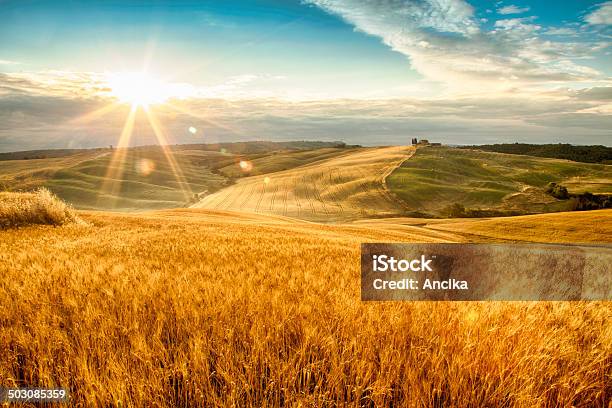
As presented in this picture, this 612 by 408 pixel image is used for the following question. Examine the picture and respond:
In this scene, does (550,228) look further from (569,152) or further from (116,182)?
(569,152)

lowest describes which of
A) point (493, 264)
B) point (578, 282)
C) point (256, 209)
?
point (256, 209)

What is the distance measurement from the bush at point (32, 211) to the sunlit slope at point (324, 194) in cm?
6004

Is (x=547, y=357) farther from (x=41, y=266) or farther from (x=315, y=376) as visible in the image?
(x=41, y=266)

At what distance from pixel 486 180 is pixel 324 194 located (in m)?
48.5

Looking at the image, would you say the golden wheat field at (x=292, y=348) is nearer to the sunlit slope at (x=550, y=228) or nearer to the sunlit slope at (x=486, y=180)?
the sunlit slope at (x=550, y=228)

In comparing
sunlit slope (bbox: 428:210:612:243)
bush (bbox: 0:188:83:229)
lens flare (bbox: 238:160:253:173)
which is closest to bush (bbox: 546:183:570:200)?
sunlit slope (bbox: 428:210:612:243)

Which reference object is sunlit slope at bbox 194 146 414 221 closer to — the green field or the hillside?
the green field

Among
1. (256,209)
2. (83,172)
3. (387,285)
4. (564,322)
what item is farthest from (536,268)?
(83,172)

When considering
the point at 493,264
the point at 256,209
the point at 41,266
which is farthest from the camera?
the point at 256,209

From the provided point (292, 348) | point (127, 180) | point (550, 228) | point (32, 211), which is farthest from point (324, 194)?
point (292, 348)

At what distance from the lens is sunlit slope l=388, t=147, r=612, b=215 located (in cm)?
8950

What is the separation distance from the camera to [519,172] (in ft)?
384

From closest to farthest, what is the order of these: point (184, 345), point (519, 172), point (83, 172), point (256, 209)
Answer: point (184, 345), point (256, 209), point (519, 172), point (83, 172)

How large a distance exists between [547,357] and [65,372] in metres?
3.17
